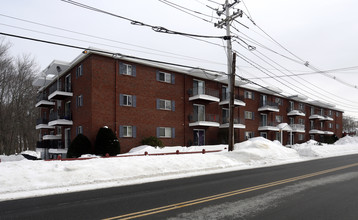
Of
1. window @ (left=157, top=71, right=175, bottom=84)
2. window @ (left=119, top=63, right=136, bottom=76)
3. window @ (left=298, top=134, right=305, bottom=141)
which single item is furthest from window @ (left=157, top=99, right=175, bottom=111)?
window @ (left=298, top=134, right=305, bottom=141)

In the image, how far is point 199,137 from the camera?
3212cm

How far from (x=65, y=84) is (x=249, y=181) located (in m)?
24.9

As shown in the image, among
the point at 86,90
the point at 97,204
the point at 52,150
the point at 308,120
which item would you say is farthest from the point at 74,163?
the point at 308,120

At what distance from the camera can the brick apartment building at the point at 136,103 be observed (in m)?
24.6

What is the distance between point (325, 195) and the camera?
8.37 meters

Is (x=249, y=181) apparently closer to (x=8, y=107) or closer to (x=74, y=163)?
(x=74, y=163)

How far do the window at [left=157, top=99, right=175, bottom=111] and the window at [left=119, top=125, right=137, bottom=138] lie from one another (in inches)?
152

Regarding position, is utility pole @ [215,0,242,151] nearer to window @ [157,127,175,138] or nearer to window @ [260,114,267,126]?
window @ [157,127,175,138]

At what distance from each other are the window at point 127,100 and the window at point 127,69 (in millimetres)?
2163

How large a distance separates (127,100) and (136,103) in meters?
1.04

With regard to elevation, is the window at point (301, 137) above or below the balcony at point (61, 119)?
below

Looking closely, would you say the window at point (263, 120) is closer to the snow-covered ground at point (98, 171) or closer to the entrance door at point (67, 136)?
the snow-covered ground at point (98, 171)

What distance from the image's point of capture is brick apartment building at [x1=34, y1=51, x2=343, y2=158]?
24562 mm

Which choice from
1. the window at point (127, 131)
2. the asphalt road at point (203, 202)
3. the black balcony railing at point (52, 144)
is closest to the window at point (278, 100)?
the window at point (127, 131)
